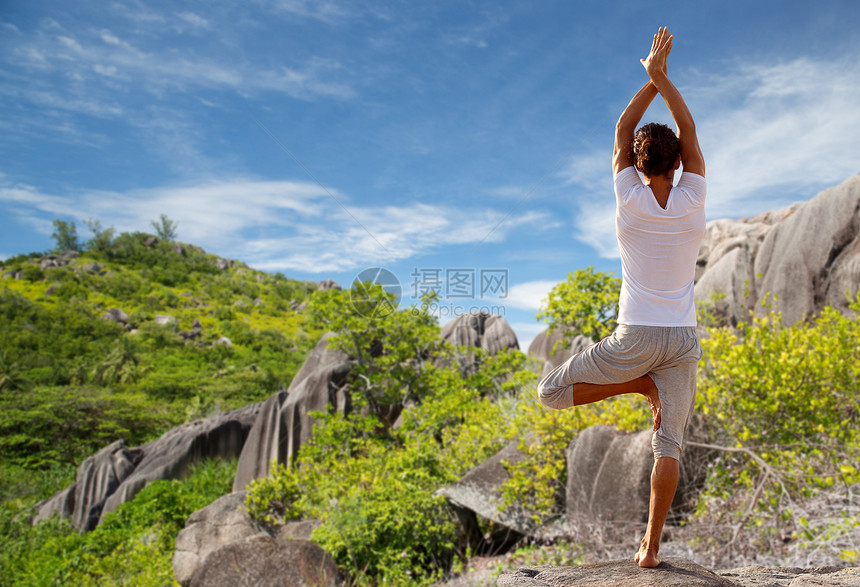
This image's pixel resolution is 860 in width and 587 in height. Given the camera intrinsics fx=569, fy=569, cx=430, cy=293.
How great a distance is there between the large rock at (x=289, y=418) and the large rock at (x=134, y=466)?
5.15 feet

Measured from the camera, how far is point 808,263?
504 inches

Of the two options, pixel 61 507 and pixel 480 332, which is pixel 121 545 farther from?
pixel 480 332

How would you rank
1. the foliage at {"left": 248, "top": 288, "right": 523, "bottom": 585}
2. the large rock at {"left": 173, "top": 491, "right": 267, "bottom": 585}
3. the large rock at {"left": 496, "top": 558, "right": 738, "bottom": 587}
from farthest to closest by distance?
the large rock at {"left": 173, "top": 491, "right": 267, "bottom": 585} < the foliage at {"left": 248, "top": 288, "right": 523, "bottom": 585} < the large rock at {"left": 496, "top": 558, "right": 738, "bottom": 587}

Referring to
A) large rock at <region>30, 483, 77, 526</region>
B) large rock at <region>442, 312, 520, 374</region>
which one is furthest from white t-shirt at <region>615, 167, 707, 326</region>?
large rock at <region>442, 312, 520, 374</region>

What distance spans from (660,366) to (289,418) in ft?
45.1

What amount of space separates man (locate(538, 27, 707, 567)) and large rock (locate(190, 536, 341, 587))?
477 centimetres

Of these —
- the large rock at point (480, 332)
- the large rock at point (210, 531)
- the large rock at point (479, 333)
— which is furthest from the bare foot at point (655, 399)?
the large rock at point (479, 333)

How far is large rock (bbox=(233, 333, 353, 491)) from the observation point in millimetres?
14922

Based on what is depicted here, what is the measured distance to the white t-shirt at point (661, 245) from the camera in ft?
9.61

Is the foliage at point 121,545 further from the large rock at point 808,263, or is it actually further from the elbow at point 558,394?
the large rock at point 808,263

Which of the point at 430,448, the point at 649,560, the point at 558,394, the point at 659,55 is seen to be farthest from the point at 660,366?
the point at 430,448

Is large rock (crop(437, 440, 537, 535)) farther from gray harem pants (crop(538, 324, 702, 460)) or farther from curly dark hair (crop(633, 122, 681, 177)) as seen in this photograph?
curly dark hair (crop(633, 122, 681, 177))

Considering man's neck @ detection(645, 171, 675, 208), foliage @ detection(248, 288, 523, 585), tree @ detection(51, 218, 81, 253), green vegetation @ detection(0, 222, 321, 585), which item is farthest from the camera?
tree @ detection(51, 218, 81, 253)

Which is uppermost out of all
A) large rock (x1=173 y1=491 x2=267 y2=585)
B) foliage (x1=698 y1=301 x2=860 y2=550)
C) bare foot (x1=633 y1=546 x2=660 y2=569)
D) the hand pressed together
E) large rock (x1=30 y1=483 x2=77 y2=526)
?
the hand pressed together
